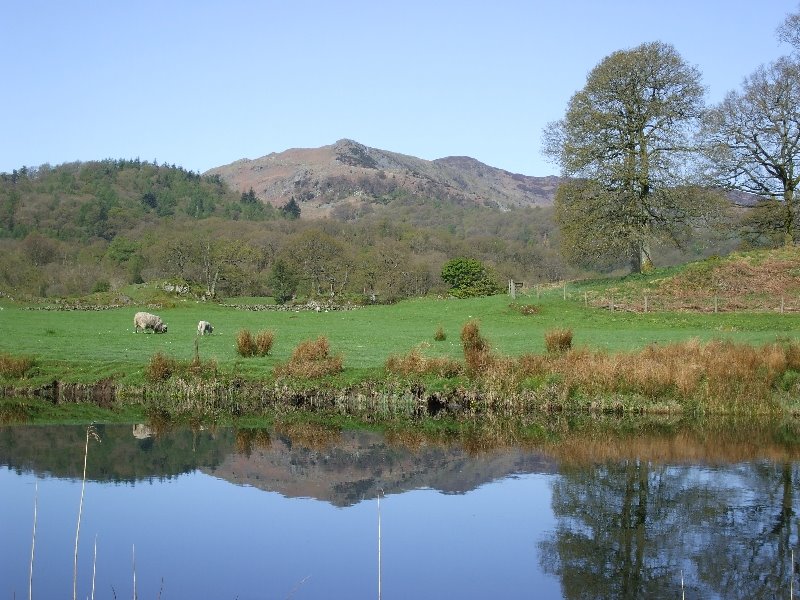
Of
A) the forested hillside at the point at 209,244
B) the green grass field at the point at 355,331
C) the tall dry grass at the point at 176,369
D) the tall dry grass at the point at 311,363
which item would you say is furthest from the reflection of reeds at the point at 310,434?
the forested hillside at the point at 209,244

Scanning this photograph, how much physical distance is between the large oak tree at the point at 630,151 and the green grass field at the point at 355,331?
503cm

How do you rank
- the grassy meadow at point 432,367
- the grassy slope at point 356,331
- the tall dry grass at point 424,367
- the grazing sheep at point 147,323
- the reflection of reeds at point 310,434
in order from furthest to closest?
the grazing sheep at point 147,323
the grassy slope at point 356,331
the tall dry grass at point 424,367
the grassy meadow at point 432,367
the reflection of reeds at point 310,434

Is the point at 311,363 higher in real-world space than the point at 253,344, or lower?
lower

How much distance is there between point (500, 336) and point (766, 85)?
26.6 m

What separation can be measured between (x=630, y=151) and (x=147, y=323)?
96.8ft

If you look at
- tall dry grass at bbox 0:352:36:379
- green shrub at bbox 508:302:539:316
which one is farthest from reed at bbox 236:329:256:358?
green shrub at bbox 508:302:539:316

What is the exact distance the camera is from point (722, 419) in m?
23.3

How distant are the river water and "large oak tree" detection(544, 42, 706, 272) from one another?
2967 cm

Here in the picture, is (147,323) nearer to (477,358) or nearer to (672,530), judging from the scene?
(477,358)

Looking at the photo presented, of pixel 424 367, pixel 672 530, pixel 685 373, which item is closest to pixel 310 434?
pixel 424 367

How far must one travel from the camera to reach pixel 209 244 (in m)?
84.8

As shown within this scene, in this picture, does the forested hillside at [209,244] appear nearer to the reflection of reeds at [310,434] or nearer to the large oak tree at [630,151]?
the large oak tree at [630,151]

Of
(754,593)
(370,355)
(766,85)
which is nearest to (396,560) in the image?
(754,593)

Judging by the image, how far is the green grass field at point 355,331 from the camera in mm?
28375
